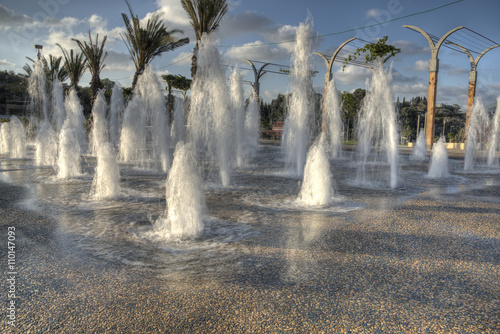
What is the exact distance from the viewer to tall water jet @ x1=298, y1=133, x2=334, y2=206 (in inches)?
280

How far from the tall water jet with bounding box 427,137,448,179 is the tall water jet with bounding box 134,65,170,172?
9599 millimetres

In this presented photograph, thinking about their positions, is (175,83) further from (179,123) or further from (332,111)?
(332,111)

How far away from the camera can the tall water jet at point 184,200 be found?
16.0ft

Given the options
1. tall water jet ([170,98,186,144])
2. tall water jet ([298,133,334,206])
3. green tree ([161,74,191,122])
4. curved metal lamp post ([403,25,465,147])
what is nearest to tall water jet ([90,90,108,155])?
tall water jet ([298,133,334,206])

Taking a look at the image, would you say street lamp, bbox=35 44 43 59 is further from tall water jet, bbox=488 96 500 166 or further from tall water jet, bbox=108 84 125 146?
tall water jet, bbox=488 96 500 166

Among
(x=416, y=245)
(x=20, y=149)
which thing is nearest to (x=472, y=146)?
(x=416, y=245)

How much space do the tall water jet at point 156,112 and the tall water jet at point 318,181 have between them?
286 inches

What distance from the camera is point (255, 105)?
2842cm

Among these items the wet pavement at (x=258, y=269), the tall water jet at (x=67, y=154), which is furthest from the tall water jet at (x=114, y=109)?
the wet pavement at (x=258, y=269)

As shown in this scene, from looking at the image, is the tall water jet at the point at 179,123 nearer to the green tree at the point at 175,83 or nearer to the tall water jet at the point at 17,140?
the green tree at the point at 175,83

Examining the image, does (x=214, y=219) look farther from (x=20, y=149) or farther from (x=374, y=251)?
(x=20, y=149)

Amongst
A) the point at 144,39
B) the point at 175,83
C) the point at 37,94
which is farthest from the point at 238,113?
the point at 175,83

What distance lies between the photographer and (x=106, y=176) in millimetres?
7586

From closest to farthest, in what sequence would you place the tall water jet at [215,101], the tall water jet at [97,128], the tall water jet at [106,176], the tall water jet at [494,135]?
1. the tall water jet at [106,176]
2. the tall water jet at [215,101]
3. the tall water jet at [494,135]
4. the tall water jet at [97,128]
